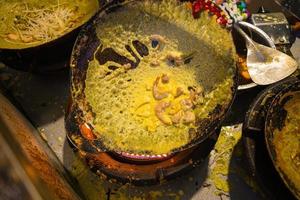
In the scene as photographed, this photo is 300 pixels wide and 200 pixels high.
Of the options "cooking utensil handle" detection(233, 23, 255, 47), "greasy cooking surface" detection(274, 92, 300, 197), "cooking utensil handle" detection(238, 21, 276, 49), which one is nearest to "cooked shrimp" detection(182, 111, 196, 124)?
"greasy cooking surface" detection(274, 92, 300, 197)

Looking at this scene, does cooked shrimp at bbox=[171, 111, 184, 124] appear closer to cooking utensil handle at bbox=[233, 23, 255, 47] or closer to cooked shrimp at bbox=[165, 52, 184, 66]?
cooked shrimp at bbox=[165, 52, 184, 66]

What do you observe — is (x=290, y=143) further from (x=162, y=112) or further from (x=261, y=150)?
(x=162, y=112)

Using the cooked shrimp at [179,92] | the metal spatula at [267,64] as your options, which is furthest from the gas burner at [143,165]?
the metal spatula at [267,64]

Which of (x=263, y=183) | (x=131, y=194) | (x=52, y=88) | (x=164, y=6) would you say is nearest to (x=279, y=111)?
(x=263, y=183)

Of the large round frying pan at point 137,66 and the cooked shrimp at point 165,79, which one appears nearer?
the large round frying pan at point 137,66

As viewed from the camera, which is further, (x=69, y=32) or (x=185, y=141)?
(x=69, y=32)

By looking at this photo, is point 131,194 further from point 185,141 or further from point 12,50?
point 12,50

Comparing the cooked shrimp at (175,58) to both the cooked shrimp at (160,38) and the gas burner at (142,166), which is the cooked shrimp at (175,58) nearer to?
the cooked shrimp at (160,38)
